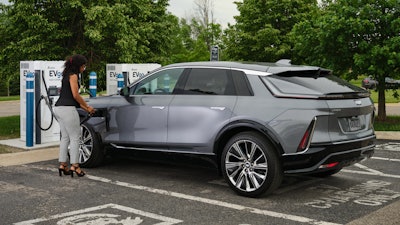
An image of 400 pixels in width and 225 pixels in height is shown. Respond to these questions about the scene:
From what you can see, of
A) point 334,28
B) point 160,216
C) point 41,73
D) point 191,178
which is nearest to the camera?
point 160,216

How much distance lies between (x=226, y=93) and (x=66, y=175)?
2.77m

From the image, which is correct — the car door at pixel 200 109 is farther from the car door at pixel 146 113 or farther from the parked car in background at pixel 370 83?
the parked car in background at pixel 370 83

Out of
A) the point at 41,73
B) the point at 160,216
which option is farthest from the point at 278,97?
the point at 41,73

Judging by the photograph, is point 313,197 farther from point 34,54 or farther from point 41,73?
point 34,54

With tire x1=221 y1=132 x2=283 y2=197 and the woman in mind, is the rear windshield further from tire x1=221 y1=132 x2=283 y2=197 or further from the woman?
the woman

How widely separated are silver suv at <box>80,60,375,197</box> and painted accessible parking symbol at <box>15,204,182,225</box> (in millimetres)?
1308

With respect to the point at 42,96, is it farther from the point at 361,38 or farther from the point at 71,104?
the point at 361,38

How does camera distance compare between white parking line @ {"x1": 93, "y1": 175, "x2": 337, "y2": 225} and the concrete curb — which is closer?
white parking line @ {"x1": 93, "y1": 175, "x2": 337, "y2": 225}

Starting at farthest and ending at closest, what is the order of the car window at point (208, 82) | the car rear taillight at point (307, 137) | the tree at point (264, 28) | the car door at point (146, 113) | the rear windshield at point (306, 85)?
1. the tree at point (264, 28)
2. the car door at point (146, 113)
3. the car window at point (208, 82)
4. the rear windshield at point (306, 85)
5. the car rear taillight at point (307, 137)

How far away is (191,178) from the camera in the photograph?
707cm

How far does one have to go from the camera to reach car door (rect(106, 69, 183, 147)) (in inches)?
267

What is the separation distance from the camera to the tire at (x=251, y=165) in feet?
18.7

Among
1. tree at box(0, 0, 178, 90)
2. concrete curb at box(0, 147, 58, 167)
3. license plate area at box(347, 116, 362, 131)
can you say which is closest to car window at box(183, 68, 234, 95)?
license plate area at box(347, 116, 362, 131)

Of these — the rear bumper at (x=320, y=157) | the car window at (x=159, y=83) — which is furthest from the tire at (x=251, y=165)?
the car window at (x=159, y=83)
